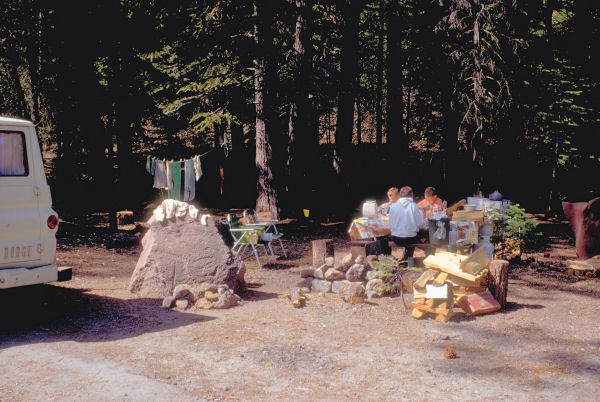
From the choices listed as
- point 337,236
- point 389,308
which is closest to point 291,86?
point 337,236

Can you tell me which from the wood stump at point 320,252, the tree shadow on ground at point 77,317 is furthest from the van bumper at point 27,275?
the wood stump at point 320,252

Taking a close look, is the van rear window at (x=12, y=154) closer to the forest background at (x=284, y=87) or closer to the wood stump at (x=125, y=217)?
the forest background at (x=284, y=87)

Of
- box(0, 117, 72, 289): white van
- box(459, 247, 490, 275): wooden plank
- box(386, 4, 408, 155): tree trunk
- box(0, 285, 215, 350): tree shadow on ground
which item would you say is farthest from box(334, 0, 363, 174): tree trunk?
box(0, 117, 72, 289): white van

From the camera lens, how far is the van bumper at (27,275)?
587 cm

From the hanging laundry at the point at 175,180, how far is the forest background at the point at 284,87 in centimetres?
156

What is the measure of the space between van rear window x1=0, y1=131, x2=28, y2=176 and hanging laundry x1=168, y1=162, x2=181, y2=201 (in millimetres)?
8140

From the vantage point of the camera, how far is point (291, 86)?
50.1 ft

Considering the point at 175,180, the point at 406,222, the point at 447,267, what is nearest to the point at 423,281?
the point at 447,267

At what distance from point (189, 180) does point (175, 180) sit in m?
0.37

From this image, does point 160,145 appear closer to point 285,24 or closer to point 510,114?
point 285,24

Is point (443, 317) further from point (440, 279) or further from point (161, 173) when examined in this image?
point (161, 173)

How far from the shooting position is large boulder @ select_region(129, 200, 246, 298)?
812 centimetres

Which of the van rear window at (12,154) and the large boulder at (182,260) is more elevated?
the van rear window at (12,154)

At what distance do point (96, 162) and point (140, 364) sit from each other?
40.8ft
